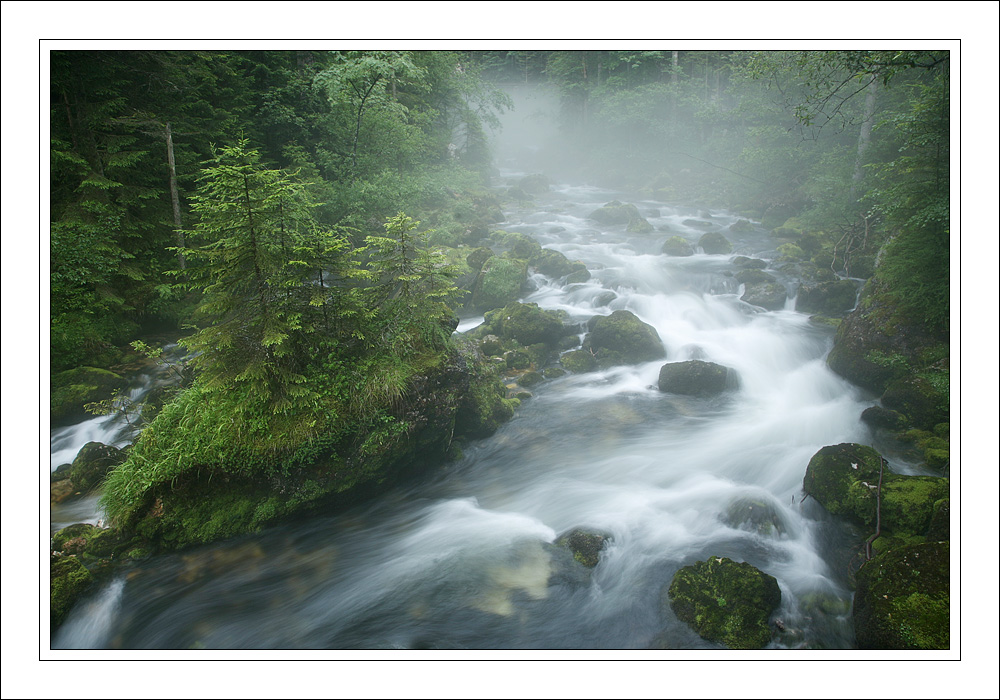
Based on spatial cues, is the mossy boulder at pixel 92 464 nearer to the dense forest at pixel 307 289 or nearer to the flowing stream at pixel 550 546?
the dense forest at pixel 307 289

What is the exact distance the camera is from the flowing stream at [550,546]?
4.77 m

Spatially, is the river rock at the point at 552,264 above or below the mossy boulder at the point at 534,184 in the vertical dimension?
below

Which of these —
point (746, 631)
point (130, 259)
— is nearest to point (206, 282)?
point (130, 259)

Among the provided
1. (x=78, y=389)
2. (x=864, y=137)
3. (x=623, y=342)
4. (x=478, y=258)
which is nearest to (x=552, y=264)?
(x=478, y=258)

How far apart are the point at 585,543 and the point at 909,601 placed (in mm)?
3046

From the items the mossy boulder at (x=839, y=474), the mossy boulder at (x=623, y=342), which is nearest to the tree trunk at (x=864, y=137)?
the mossy boulder at (x=623, y=342)

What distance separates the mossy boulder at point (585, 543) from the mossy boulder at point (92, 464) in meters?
6.13

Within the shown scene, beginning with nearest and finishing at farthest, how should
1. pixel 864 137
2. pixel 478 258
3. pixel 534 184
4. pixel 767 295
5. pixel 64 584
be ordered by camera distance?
pixel 64 584 → pixel 767 295 → pixel 478 258 → pixel 864 137 → pixel 534 184

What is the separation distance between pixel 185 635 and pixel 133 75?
8.58m

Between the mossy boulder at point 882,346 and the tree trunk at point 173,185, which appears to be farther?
the tree trunk at point 173,185

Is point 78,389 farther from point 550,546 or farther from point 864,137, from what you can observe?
point 864,137

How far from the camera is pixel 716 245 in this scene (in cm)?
1677

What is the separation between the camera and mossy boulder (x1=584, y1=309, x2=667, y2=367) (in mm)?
10617

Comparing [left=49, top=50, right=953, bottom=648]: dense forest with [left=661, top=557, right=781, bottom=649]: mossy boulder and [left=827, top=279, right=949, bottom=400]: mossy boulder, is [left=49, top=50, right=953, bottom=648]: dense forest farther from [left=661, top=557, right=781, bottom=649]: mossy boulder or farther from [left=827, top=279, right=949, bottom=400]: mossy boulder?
[left=661, top=557, right=781, bottom=649]: mossy boulder
